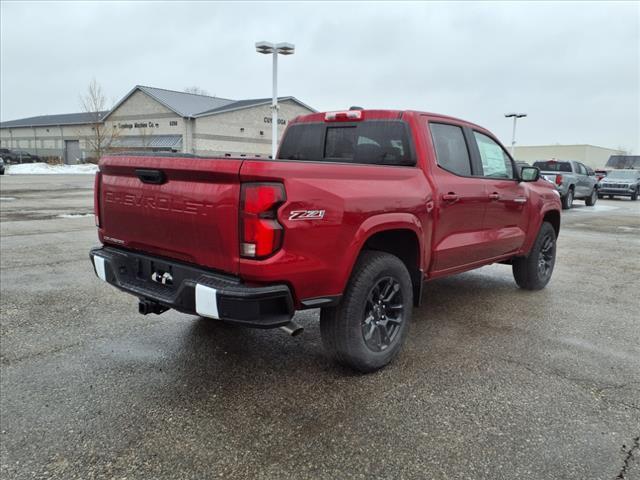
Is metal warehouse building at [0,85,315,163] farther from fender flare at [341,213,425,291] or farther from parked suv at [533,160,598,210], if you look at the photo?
fender flare at [341,213,425,291]

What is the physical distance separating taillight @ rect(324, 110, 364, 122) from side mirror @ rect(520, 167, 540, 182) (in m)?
2.13

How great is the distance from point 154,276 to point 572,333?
3.68 m

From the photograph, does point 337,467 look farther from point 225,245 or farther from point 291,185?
point 291,185

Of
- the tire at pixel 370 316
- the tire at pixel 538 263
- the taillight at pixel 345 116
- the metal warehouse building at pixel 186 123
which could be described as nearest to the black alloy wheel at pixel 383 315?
the tire at pixel 370 316

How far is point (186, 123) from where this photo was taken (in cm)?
4919

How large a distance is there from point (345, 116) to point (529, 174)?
7.37ft

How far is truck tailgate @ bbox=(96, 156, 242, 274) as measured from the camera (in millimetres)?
2855

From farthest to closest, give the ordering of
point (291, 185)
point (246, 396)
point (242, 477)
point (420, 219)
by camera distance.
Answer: point (420, 219) → point (246, 396) → point (291, 185) → point (242, 477)

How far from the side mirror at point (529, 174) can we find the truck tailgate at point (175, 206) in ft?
12.0

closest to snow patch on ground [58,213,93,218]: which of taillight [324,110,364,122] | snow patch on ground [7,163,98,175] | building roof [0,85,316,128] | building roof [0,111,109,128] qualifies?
taillight [324,110,364,122]

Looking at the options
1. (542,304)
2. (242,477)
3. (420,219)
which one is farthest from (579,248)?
(242,477)

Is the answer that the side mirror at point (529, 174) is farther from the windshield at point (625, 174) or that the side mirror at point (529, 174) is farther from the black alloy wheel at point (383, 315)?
the windshield at point (625, 174)

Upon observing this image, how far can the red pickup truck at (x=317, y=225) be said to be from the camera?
2.82 meters

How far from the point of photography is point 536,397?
11.0ft
